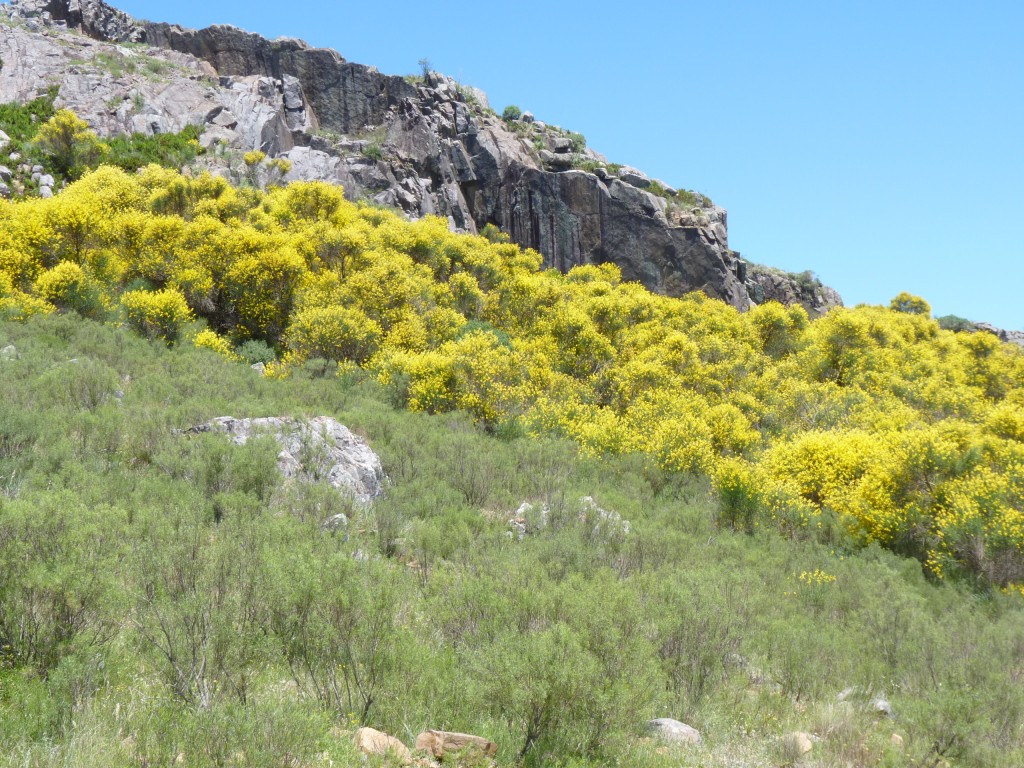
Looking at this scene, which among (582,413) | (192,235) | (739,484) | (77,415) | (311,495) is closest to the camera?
(311,495)

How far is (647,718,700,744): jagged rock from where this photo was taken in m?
4.76

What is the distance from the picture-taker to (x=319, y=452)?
32.2 feet

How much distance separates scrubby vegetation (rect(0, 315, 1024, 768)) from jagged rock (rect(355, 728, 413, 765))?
0.12m

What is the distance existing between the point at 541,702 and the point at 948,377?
3002cm

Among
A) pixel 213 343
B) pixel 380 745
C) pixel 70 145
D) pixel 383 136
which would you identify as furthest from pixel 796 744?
pixel 383 136

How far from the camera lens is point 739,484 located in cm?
1259

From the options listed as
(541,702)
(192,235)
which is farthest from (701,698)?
(192,235)

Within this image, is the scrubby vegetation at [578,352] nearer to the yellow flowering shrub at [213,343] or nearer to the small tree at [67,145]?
the yellow flowering shrub at [213,343]

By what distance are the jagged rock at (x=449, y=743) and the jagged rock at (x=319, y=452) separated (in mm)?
5574

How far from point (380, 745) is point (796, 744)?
11.0ft

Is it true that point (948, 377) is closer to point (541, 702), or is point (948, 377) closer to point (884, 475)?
point (884, 475)

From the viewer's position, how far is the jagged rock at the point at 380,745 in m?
3.72

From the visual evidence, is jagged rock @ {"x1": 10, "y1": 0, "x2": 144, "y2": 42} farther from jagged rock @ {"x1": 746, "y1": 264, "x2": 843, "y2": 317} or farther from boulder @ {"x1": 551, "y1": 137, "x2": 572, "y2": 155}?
jagged rock @ {"x1": 746, "y1": 264, "x2": 843, "y2": 317}

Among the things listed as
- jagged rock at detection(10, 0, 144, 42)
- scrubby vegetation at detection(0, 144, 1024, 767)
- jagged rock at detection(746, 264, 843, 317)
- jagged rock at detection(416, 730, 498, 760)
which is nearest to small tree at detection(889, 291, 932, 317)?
jagged rock at detection(746, 264, 843, 317)
